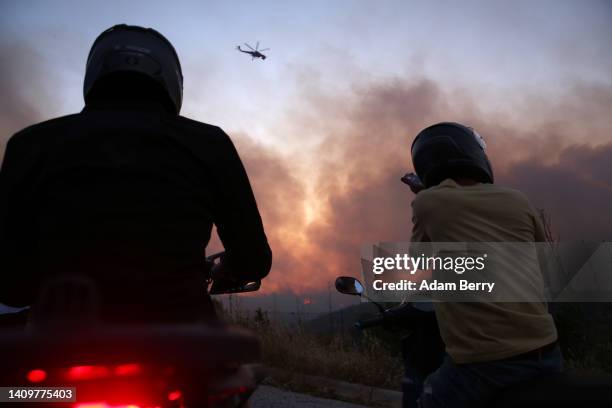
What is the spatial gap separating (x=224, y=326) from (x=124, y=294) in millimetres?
698

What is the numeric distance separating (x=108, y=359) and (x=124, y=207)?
2.81ft

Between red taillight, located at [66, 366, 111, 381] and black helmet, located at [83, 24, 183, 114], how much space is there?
1566 millimetres

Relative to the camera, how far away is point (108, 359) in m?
0.91

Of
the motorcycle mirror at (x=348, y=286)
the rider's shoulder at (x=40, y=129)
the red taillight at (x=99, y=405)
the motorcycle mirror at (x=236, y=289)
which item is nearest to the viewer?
the red taillight at (x=99, y=405)

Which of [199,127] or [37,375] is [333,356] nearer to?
[199,127]

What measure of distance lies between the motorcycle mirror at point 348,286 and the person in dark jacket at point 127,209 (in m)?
0.69

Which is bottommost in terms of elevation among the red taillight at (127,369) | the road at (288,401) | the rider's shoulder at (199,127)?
the road at (288,401)

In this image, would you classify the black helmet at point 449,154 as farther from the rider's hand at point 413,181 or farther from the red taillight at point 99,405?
the red taillight at point 99,405

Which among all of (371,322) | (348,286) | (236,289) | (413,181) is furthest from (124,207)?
(413,181)

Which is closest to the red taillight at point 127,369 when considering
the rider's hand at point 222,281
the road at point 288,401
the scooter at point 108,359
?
the scooter at point 108,359

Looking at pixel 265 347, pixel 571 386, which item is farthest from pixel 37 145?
pixel 265 347

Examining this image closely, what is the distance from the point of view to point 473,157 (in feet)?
9.22

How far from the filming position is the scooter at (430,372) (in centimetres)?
167

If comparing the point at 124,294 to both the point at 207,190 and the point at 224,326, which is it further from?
the point at 224,326
